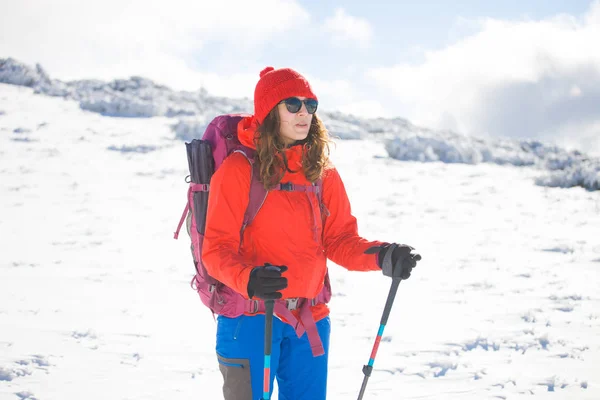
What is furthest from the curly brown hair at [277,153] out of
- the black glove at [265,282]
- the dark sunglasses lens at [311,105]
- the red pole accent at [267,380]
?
the red pole accent at [267,380]

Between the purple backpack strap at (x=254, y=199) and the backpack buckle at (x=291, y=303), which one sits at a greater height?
the purple backpack strap at (x=254, y=199)

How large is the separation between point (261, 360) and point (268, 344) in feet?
0.43

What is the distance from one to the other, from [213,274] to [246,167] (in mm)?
435

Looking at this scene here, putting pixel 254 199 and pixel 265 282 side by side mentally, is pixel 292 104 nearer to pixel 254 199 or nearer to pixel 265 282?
pixel 254 199

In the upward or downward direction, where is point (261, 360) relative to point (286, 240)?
downward

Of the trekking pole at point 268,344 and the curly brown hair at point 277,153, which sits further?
the curly brown hair at point 277,153

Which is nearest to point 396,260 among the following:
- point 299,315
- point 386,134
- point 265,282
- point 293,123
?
point 299,315

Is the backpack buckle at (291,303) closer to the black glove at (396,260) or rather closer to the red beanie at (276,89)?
the black glove at (396,260)

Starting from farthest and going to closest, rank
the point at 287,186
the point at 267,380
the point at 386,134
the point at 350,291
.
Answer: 1. the point at 386,134
2. the point at 350,291
3. the point at 287,186
4. the point at 267,380

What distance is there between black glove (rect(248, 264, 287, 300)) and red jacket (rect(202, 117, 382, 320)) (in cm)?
3

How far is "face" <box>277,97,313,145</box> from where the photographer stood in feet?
7.27

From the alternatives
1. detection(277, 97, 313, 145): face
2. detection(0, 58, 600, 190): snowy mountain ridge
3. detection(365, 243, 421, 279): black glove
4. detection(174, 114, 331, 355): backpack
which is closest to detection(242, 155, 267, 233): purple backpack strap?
detection(174, 114, 331, 355): backpack

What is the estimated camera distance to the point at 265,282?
1842mm

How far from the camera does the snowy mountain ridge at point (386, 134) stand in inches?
756
